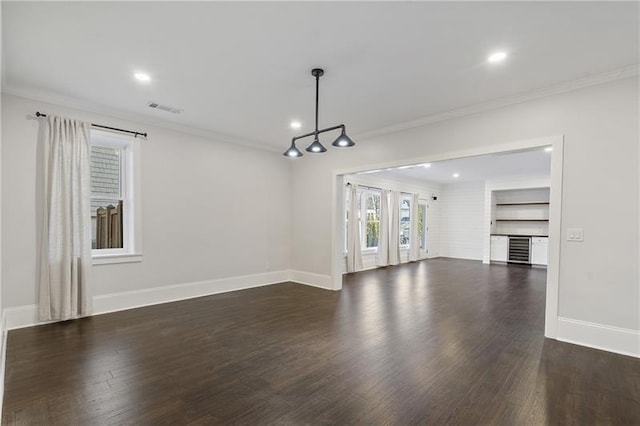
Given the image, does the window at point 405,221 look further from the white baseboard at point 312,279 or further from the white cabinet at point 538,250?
the white baseboard at point 312,279

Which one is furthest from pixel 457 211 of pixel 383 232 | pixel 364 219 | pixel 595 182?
pixel 595 182

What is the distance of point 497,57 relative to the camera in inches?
114

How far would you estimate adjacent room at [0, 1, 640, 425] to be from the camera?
2.35 m

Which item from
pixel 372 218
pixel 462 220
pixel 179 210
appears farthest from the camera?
pixel 462 220

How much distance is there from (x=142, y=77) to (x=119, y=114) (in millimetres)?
1468

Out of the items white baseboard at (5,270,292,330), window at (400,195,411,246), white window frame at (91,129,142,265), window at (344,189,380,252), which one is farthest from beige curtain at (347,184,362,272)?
white window frame at (91,129,142,265)

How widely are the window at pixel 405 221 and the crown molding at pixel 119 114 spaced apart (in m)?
5.67

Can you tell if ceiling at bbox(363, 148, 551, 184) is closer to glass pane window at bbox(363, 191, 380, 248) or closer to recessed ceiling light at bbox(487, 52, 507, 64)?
glass pane window at bbox(363, 191, 380, 248)

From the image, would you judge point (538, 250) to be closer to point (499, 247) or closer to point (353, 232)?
point (499, 247)

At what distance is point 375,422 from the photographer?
2.09 metres

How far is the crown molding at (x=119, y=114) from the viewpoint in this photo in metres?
Answer: 3.81

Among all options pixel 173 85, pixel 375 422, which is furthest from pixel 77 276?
pixel 375 422

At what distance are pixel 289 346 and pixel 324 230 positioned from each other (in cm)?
307

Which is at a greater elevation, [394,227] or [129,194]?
[129,194]
